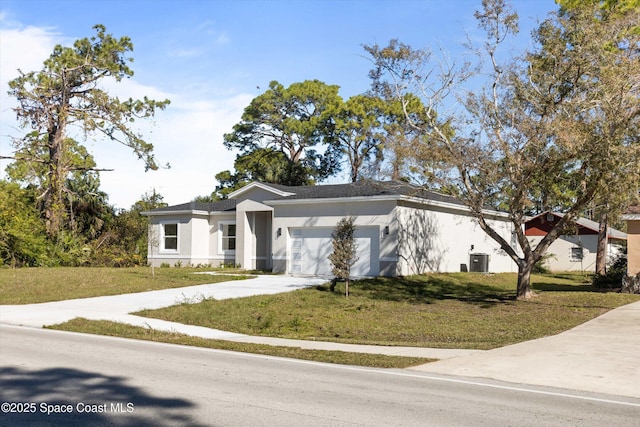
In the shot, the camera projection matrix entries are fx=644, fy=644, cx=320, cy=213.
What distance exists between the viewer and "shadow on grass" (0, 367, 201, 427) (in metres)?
7.04

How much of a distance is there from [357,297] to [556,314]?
662 cm

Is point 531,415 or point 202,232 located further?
point 202,232

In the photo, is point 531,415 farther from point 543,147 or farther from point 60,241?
point 60,241

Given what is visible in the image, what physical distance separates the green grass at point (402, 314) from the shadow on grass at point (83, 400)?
22.6 ft

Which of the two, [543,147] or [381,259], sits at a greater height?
[543,147]

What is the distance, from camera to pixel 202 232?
1405 inches

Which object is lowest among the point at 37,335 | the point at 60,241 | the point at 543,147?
the point at 37,335

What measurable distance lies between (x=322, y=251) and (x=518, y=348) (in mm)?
16512

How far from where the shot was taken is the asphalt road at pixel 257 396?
7.27 meters

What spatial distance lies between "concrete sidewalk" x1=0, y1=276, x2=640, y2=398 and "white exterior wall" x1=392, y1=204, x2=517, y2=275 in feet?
26.6

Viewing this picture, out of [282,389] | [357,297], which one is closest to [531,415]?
[282,389]

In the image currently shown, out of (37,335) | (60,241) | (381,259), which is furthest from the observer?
(60,241)

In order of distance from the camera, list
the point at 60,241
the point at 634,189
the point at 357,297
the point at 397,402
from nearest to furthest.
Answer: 1. the point at 397,402
2. the point at 634,189
3. the point at 357,297
4. the point at 60,241

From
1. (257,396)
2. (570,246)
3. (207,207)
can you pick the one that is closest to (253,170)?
(207,207)
